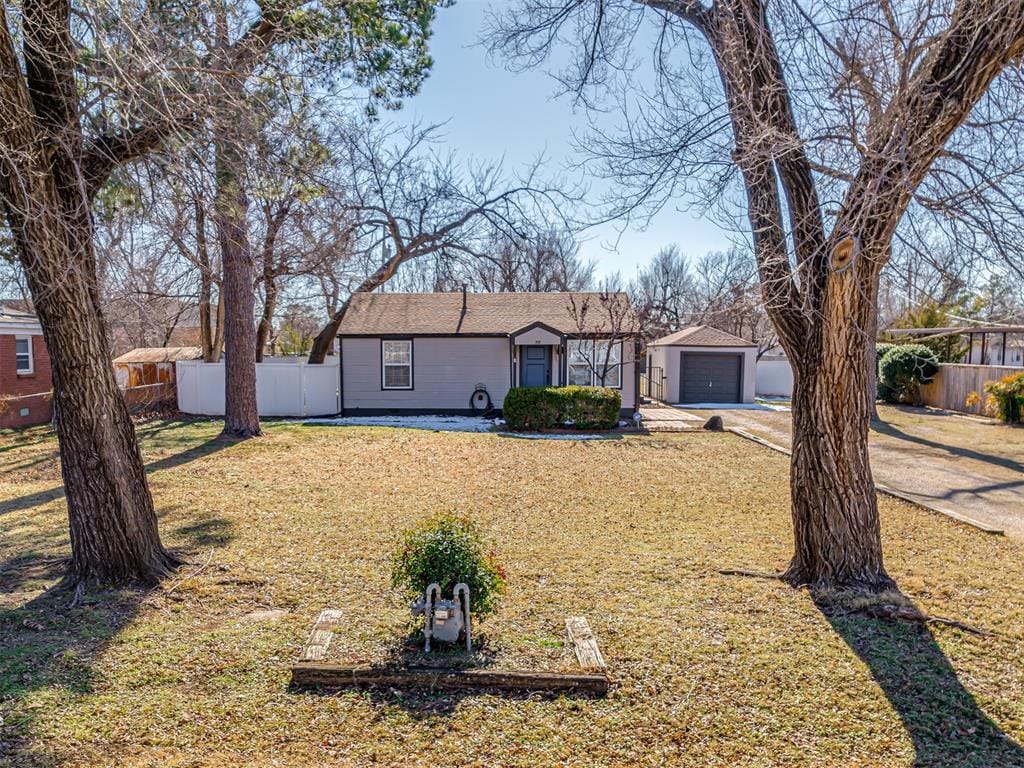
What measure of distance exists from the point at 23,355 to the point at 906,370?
2523 centimetres

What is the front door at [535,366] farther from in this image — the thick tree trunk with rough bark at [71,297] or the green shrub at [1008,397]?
the thick tree trunk with rough bark at [71,297]

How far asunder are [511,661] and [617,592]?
1462mm

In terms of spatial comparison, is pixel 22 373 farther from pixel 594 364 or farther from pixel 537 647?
pixel 537 647

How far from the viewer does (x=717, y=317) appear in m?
5.05

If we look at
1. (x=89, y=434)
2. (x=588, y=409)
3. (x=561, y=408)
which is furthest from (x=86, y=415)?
(x=588, y=409)

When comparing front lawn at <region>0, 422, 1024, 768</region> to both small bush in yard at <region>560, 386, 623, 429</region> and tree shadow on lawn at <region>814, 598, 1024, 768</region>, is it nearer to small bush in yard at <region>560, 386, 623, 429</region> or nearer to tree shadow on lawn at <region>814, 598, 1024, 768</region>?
tree shadow on lawn at <region>814, 598, 1024, 768</region>


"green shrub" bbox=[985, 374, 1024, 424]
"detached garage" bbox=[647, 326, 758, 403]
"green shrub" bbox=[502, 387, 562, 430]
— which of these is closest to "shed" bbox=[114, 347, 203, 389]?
"green shrub" bbox=[502, 387, 562, 430]

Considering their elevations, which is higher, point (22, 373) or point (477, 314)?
point (477, 314)

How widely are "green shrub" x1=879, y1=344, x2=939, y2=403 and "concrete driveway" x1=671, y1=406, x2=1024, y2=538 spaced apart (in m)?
1.88

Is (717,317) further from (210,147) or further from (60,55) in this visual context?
(60,55)

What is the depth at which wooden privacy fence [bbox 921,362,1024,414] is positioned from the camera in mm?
17828

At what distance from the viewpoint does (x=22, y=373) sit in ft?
52.6

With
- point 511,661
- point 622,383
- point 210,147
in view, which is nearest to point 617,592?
point 511,661

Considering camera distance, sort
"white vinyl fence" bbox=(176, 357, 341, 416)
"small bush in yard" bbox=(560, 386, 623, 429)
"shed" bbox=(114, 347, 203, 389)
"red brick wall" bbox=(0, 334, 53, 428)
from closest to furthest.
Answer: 1. "red brick wall" bbox=(0, 334, 53, 428)
2. "small bush in yard" bbox=(560, 386, 623, 429)
3. "shed" bbox=(114, 347, 203, 389)
4. "white vinyl fence" bbox=(176, 357, 341, 416)
